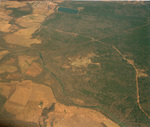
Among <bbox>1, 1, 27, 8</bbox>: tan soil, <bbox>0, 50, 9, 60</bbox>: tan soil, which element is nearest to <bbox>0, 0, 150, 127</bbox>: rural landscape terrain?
<bbox>0, 50, 9, 60</bbox>: tan soil

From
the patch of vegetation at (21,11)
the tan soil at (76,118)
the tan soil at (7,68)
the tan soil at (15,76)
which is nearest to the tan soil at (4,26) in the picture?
the patch of vegetation at (21,11)

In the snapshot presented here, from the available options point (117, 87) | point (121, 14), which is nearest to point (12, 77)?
point (117, 87)

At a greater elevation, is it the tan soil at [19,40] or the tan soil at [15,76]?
the tan soil at [19,40]

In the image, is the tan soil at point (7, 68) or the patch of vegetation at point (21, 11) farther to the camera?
the patch of vegetation at point (21, 11)

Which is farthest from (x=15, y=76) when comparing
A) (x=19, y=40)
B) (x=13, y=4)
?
(x=13, y=4)

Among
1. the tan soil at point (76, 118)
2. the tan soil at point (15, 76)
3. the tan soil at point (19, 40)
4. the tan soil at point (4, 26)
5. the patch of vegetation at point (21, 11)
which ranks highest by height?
the patch of vegetation at point (21, 11)

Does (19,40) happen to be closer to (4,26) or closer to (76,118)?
(4,26)

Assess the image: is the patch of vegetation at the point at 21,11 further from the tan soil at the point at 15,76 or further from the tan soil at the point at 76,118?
the tan soil at the point at 76,118

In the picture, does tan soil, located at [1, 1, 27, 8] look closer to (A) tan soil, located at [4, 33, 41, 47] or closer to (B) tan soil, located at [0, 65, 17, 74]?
(A) tan soil, located at [4, 33, 41, 47]
